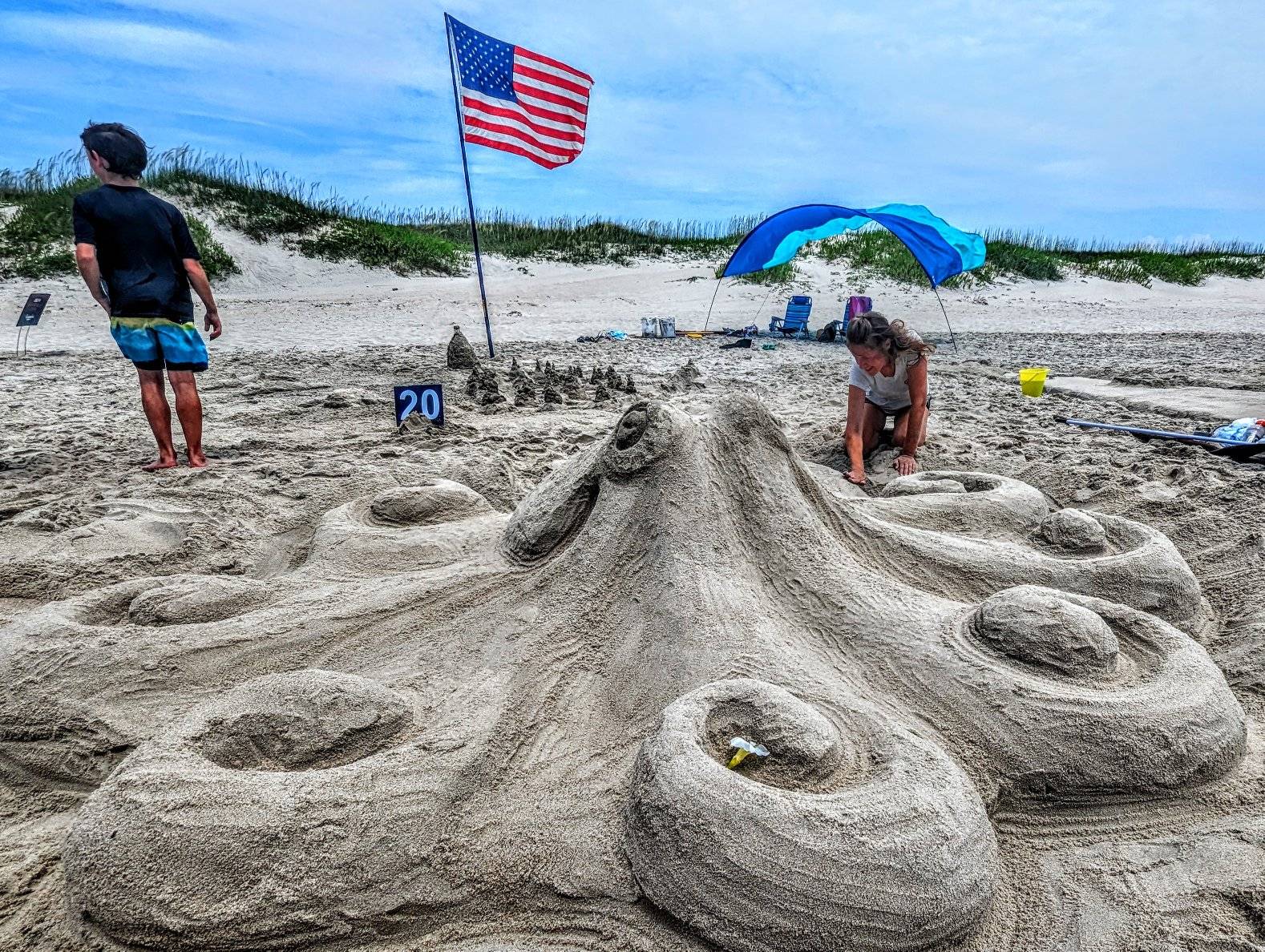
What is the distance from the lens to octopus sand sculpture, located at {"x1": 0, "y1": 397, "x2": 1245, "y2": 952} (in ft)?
4.34

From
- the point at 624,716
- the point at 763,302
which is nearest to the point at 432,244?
the point at 763,302

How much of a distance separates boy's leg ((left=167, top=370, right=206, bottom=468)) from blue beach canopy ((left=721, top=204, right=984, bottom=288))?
791 centimetres

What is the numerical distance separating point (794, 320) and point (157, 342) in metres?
9.58

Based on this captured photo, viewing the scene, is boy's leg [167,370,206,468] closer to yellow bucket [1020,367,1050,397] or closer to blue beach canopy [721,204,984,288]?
yellow bucket [1020,367,1050,397]

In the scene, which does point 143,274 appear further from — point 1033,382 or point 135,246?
point 1033,382

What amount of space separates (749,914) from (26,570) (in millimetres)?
2603

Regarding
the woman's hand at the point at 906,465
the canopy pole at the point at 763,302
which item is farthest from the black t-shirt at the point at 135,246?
the canopy pole at the point at 763,302

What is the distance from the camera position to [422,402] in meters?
4.95

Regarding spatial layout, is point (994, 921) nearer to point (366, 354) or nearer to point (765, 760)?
point (765, 760)

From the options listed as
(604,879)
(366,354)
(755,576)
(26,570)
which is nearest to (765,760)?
(604,879)

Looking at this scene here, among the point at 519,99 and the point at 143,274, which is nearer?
the point at 143,274

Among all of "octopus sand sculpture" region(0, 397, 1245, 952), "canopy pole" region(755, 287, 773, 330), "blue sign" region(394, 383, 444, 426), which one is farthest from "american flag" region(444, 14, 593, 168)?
"octopus sand sculpture" region(0, 397, 1245, 952)

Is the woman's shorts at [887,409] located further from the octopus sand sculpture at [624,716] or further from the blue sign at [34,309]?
the blue sign at [34,309]

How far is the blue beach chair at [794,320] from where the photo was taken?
12.0 meters
